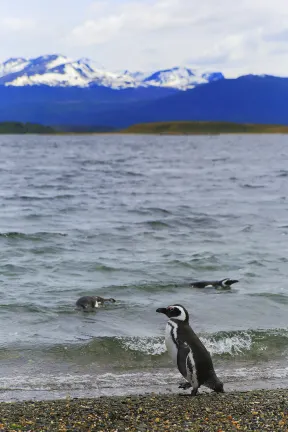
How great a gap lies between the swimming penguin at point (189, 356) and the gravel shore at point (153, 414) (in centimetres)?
24

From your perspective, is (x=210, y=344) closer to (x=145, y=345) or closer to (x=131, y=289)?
(x=145, y=345)

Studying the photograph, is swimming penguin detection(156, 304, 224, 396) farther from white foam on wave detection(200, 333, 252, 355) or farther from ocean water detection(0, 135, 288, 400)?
white foam on wave detection(200, 333, 252, 355)

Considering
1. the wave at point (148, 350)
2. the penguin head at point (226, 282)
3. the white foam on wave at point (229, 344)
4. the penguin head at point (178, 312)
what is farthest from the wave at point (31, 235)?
the penguin head at point (178, 312)

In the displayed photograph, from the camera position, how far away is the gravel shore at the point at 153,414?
237 inches

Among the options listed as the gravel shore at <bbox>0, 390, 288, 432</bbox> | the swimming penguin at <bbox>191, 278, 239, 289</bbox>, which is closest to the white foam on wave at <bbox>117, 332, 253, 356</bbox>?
the gravel shore at <bbox>0, 390, 288, 432</bbox>

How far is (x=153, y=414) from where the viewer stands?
6422mm

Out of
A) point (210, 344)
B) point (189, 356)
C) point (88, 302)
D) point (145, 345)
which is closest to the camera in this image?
point (189, 356)

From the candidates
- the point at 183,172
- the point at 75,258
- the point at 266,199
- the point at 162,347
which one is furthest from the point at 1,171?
the point at 162,347

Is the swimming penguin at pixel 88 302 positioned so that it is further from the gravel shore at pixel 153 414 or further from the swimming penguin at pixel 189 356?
the gravel shore at pixel 153 414

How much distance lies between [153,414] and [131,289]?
271 inches

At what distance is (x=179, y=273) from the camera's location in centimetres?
1479

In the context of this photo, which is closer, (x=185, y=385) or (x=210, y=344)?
(x=185, y=385)

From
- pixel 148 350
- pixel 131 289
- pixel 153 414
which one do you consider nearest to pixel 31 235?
pixel 131 289

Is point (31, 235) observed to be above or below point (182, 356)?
below
